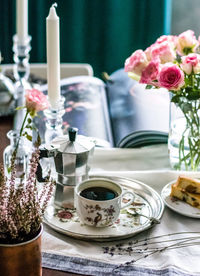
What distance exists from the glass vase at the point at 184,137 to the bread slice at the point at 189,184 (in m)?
0.17

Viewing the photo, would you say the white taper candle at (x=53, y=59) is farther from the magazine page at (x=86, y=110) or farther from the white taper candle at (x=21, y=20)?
the white taper candle at (x=21, y=20)

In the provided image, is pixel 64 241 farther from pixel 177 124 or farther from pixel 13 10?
pixel 13 10

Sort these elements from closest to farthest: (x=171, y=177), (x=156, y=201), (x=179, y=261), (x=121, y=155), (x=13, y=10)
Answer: (x=179, y=261)
(x=156, y=201)
(x=171, y=177)
(x=121, y=155)
(x=13, y=10)

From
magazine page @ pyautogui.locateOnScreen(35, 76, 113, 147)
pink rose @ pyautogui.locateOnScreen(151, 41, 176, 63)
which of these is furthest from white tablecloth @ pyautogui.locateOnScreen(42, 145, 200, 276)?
magazine page @ pyautogui.locateOnScreen(35, 76, 113, 147)

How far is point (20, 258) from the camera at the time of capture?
2.48ft

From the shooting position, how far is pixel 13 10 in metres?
3.04

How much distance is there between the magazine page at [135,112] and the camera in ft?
4.61

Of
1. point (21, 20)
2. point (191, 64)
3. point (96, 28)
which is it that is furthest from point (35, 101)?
point (96, 28)

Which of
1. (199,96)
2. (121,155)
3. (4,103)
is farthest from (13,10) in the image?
(199,96)

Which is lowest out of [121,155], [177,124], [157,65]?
[121,155]

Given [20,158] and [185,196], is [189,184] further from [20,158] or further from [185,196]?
[20,158]

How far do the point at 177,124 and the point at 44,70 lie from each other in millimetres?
953

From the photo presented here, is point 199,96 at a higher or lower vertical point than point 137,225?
higher

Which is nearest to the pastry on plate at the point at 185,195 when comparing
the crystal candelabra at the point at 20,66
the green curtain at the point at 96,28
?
the crystal candelabra at the point at 20,66
